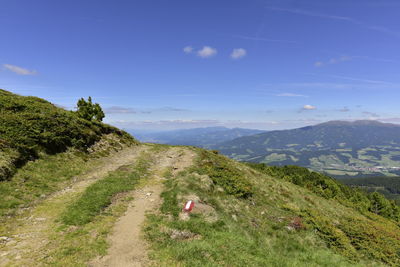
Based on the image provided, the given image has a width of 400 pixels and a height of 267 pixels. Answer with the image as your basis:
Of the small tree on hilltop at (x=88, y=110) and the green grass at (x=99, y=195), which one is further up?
the small tree on hilltop at (x=88, y=110)

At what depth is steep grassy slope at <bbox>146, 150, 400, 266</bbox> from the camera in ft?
35.7

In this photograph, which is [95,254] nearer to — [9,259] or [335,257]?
[9,259]

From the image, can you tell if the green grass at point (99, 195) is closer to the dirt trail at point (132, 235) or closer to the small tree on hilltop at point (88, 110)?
the dirt trail at point (132, 235)

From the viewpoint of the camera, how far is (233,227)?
14.0 metres

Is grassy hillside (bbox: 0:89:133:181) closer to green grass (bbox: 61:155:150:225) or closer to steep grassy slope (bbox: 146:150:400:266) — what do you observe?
green grass (bbox: 61:155:150:225)

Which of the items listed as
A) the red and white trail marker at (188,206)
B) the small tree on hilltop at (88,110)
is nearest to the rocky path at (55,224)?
the red and white trail marker at (188,206)

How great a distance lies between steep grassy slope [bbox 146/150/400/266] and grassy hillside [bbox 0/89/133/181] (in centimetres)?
1424

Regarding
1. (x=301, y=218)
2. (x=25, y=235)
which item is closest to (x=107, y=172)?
(x=25, y=235)

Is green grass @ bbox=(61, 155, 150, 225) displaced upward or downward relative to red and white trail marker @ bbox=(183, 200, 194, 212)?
upward

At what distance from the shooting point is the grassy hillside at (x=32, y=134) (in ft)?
61.3

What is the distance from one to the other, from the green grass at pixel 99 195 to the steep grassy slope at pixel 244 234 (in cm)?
409

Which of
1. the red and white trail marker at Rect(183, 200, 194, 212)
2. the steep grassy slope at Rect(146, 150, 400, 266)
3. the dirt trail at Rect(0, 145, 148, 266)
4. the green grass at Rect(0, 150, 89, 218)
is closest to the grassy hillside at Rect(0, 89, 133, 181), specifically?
the green grass at Rect(0, 150, 89, 218)

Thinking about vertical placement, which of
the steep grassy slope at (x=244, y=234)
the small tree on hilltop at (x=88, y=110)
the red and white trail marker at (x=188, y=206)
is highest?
the small tree on hilltop at (x=88, y=110)

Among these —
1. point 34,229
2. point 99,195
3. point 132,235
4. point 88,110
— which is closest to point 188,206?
point 132,235
